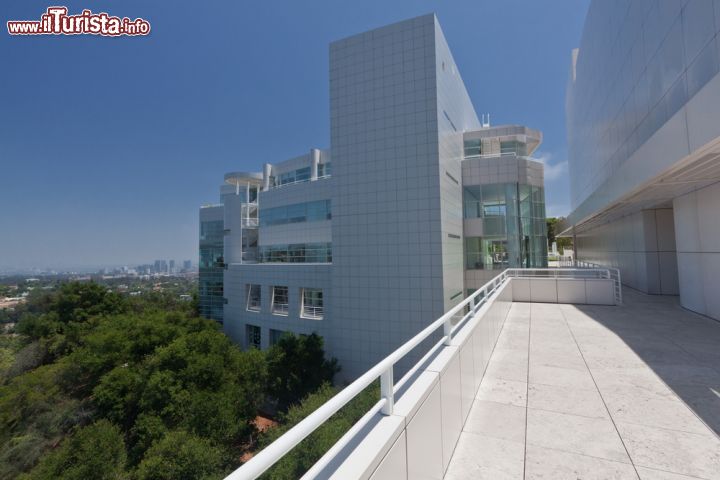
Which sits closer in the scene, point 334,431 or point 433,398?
point 433,398

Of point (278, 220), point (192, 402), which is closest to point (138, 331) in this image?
point (192, 402)

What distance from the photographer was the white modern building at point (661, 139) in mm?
6914

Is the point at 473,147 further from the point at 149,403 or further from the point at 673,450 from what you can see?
the point at 149,403

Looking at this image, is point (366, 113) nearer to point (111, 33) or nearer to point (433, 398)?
point (111, 33)

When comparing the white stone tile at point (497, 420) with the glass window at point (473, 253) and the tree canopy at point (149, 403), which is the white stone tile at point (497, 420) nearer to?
the tree canopy at point (149, 403)

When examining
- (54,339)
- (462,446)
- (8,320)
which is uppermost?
(462,446)

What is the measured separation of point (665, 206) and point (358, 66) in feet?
59.8

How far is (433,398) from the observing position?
9.68 ft

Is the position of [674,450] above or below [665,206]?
below

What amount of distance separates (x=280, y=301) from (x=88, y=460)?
1391 centimetres

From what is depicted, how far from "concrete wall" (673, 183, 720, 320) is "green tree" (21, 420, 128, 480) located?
21.2 meters

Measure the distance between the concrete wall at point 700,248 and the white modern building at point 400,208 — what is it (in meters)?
9.25

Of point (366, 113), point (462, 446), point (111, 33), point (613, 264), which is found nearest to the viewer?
point (462, 446)

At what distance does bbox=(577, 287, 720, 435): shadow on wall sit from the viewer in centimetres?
443
